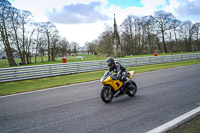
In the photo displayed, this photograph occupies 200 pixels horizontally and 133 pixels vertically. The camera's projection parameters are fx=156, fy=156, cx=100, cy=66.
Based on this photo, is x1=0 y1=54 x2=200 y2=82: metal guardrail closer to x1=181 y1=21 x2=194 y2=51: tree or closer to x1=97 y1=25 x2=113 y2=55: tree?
x1=97 y1=25 x2=113 y2=55: tree

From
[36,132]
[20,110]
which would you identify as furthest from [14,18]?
[36,132]

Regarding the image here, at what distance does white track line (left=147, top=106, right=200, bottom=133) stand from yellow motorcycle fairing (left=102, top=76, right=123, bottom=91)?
2327mm

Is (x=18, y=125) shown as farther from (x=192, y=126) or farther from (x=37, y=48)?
(x=37, y=48)

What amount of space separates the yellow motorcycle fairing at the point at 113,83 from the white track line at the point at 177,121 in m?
2.33

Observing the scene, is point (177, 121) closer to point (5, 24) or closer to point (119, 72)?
point (119, 72)

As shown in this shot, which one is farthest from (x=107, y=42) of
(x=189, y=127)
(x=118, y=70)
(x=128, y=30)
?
(x=189, y=127)

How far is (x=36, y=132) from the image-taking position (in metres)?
3.48

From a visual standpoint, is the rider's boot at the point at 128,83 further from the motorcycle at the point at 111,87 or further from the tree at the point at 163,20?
the tree at the point at 163,20

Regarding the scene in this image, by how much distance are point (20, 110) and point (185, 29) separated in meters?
69.7

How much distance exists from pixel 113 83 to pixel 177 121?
95.6 inches

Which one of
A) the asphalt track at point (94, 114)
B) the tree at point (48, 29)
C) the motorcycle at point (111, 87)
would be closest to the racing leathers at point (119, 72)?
the motorcycle at point (111, 87)

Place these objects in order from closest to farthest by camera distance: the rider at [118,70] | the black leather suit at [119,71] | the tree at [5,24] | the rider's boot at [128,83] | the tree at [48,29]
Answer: the rider at [118,70] → the black leather suit at [119,71] → the rider's boot at [128,83] → the tree at [5,24] → the tree at [48,29]

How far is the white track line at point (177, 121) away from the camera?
3348 mm

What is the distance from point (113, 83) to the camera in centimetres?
559
